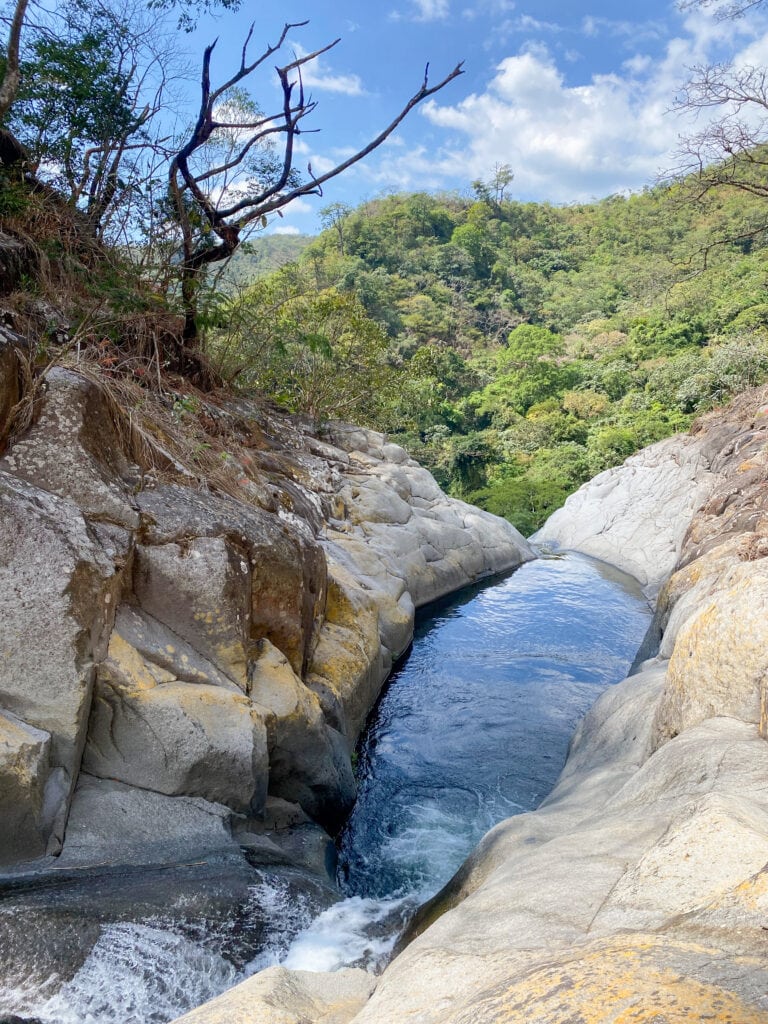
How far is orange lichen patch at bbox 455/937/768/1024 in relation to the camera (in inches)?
63.6

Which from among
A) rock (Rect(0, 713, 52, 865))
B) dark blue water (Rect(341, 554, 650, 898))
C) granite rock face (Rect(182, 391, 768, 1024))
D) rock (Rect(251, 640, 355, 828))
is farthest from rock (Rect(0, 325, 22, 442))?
dark blue water (Rect(341, 554, 650, 898))

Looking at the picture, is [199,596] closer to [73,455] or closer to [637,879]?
[73,455]

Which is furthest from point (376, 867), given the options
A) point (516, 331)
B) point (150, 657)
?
point (516, 331)

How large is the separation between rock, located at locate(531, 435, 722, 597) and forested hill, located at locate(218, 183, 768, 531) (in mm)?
3935

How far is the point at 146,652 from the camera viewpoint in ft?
→ 17.6

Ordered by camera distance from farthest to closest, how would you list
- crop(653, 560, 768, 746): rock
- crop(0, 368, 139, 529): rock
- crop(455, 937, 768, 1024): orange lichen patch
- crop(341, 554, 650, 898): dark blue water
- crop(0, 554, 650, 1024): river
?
1. crop(341, 554, 650, 898): dark blue water
2. crop(0, 368, 139, 529): rock
3. crop(653, 560, 768, 746): rock
4. crop(0, 554, 650, 1024): river
5. crop(455, 937, 768, 1024): orange lichen patch

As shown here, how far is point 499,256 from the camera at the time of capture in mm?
A: 61250

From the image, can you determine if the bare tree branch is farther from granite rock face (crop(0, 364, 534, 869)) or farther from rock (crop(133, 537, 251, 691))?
rock (crop(133, 537, 251, 691))

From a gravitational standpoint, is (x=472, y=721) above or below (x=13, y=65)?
below

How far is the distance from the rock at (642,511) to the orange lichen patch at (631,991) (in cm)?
1534

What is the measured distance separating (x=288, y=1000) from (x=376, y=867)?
3.32 metres

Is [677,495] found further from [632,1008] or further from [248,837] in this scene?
[632,1008]

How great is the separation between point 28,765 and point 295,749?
245cm

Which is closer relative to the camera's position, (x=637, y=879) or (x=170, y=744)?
(x=637, y=879)
